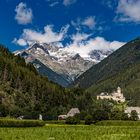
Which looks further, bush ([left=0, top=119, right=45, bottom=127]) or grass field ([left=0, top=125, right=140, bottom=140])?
bush ([left=0, top=119, right=45, bottom=127])

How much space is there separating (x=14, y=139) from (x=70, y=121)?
134672mm

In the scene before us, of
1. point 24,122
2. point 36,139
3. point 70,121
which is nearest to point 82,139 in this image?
point 36,139

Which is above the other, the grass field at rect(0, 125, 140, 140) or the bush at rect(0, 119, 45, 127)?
the bush at rect(0, 119, 45, 127)

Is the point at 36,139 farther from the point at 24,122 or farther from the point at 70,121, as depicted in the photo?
the point at 70,121

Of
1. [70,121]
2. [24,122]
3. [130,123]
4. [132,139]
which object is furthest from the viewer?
[70,121]

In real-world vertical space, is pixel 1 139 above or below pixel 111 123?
below

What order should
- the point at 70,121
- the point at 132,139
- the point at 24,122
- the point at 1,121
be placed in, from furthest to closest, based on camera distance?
1. the point at 70,121
2. the point at 24,122
3. the point at 1,121
4. the point at 132,139

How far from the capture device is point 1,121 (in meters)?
99.3

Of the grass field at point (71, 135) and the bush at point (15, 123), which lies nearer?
the grass field at point (71, 135)

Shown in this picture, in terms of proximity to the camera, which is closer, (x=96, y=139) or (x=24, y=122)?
(x=96, y=139)

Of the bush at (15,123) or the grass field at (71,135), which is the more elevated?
the bush at (15,123)

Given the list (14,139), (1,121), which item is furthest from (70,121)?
(14,139)

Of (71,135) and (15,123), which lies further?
(15,123)

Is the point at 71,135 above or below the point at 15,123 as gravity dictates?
below
